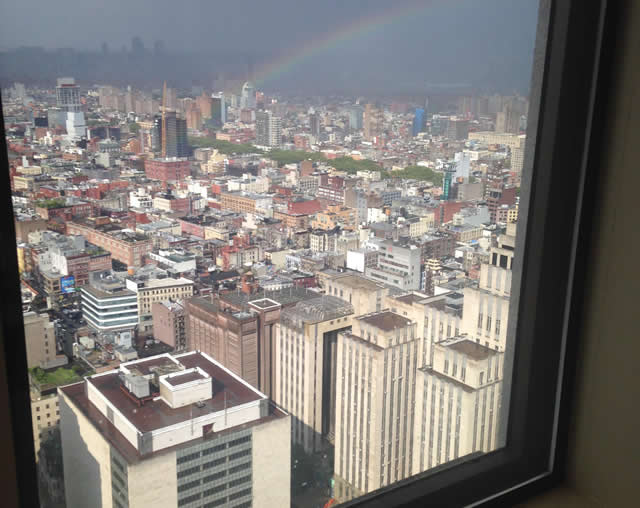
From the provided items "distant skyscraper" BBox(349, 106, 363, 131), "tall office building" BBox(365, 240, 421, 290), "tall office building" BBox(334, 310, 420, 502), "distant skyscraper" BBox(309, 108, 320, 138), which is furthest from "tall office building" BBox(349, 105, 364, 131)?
"tall office building" BBox(334, 310, 420, 502)

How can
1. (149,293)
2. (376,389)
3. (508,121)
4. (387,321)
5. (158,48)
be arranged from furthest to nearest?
(376,389) < (387,321) < (508,121) < (149,293) < (158,48)

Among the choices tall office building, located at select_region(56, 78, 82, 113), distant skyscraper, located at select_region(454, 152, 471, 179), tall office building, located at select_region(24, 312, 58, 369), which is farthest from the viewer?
distant skyscraper, located at select_region(454, 152, 471, 179)

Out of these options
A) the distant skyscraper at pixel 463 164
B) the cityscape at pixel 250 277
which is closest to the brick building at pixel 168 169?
the cityscape at pixel 250 277

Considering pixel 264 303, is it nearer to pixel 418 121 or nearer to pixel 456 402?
pixel 418 121

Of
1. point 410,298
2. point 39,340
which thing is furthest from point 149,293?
point 410,298

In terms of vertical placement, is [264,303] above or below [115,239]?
below

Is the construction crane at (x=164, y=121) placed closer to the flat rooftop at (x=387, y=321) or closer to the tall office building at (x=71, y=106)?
the tall office building at (x=71, y=106)

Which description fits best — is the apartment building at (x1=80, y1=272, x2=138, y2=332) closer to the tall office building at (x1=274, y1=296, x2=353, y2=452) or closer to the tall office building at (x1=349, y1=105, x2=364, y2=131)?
the tall office building at (x1=274, y1=296, x2=353, y2=452)
